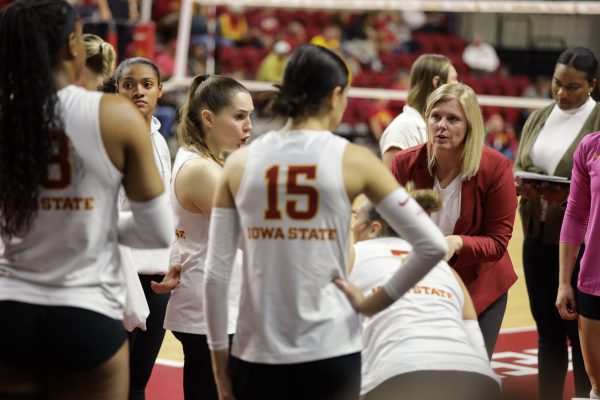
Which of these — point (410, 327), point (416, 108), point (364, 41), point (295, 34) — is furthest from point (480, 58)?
point (410, 327)

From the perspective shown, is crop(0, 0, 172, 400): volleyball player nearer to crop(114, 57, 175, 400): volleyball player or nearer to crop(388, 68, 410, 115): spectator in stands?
crop(114, 57, 175, 400): volleyball player

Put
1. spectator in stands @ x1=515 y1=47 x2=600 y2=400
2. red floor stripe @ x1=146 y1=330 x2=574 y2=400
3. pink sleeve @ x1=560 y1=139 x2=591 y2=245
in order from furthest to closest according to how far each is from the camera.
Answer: red floor stripe @ x1=146 y1=330 x2=574 y2=400, spectator in stands @ x1=515 y1=47 x2=600 y2=400, pink sleeve @ x1=560 y1=139 x2=591 y2=245

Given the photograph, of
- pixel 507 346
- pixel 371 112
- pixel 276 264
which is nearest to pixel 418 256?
pixel 276 264

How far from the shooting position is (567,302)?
3.87 m

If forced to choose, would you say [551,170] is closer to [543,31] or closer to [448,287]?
[448,287]

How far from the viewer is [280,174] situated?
237 centimetres

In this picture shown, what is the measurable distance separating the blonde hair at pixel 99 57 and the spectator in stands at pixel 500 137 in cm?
1038

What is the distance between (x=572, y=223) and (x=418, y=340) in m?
1.29

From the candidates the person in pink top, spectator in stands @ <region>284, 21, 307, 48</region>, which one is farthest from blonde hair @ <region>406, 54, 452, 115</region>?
spectator in stands @ <region>284, 21, 307, 48</region>

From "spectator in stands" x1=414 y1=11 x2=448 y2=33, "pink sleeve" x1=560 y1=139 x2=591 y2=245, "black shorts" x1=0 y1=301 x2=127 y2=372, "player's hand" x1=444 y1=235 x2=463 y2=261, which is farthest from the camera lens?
"spectator in stands" x1=414 y1=11 x2=448 y2=33

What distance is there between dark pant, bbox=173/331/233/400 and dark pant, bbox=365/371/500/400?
776mm

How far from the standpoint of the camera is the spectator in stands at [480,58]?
16828mm

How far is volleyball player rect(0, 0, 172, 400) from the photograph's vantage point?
230cm

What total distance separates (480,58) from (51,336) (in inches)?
599
